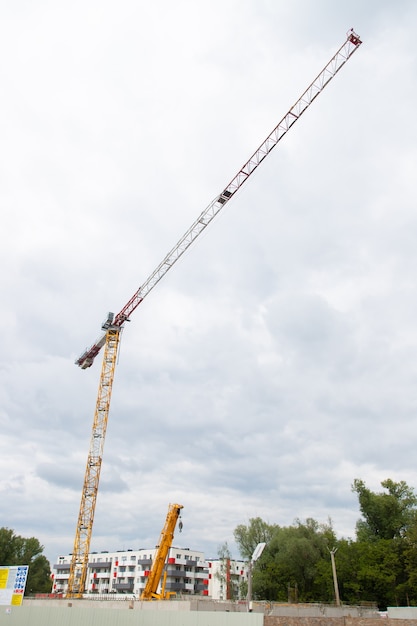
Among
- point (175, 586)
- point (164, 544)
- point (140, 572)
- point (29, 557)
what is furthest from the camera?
point (140, 572)

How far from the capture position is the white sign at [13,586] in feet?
108

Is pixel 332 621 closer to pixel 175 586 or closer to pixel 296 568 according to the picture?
pixel 296 568

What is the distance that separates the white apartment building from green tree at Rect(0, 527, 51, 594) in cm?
855

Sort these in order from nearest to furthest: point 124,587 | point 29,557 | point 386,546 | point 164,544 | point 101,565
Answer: point 164,544
point 386,546
point 29,557
point 124,587
point 101,565

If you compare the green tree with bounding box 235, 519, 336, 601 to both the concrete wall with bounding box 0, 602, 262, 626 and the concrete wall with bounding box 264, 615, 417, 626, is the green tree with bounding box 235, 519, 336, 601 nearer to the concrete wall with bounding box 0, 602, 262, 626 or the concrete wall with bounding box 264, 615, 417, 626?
the concrete wall with bounding box 264, 615, 417, 626

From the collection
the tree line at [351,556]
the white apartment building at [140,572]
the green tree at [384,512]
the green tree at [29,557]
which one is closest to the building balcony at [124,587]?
the white apartment building at [140,572]

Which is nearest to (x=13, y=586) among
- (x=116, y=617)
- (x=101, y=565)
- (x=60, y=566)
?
(x=116, y=617)

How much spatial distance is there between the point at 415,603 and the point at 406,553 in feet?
27.0

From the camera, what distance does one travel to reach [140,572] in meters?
117

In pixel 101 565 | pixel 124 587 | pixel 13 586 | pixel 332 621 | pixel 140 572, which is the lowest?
pixel 332 621

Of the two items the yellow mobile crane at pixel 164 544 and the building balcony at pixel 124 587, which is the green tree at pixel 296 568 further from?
the building balcony at pixel 124 587

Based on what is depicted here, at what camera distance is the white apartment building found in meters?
115

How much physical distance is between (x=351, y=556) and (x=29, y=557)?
6691cm

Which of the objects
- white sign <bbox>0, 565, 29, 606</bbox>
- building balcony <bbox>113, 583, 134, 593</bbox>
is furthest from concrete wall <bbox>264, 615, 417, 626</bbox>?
building balcony <bbox>113, 583, 134, 593</bbox>
